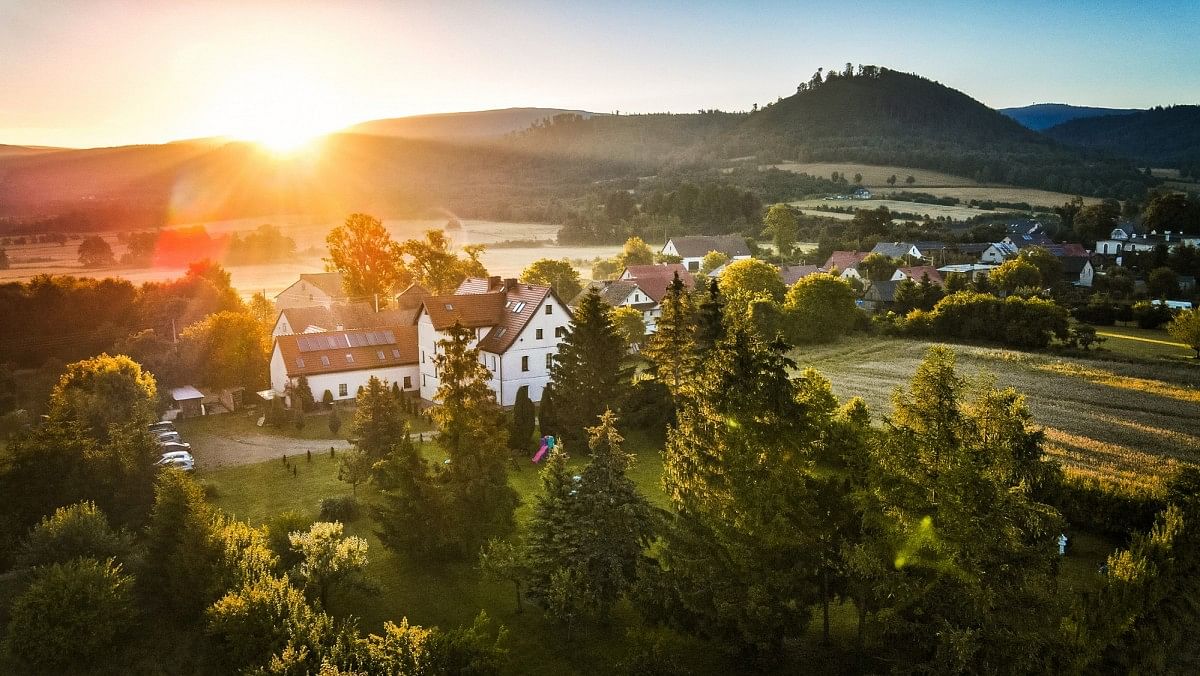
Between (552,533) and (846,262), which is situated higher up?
(846,262)

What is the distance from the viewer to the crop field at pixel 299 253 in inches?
1913

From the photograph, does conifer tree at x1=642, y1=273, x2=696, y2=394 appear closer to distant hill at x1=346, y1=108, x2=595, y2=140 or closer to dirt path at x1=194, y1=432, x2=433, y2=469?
dirt path at x1=194, y1=432, x2=433, y2=469

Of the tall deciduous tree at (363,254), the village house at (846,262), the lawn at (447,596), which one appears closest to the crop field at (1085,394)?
the lawn at (447,596)

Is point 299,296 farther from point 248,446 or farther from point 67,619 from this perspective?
point 67,619

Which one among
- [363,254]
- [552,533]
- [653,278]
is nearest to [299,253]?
[363,254]

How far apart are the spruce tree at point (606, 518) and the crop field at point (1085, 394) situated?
2048 centimetres

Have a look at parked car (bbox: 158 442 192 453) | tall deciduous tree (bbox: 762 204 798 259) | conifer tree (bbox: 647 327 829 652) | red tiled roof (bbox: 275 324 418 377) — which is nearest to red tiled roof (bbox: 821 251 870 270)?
tall deciduous tree (bbox: 762 204 798 259)

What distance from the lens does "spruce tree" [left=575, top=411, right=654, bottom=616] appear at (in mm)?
19531

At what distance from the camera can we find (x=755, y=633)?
17.6m

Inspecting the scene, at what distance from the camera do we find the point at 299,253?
3477 inches

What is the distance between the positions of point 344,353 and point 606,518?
99.3ft

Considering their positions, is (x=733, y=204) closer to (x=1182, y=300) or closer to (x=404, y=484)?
(x=1182, y=300)

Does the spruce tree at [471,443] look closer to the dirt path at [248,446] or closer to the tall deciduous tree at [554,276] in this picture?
the dirt path at [248,446]

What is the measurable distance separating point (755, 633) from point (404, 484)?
12.2 meters
